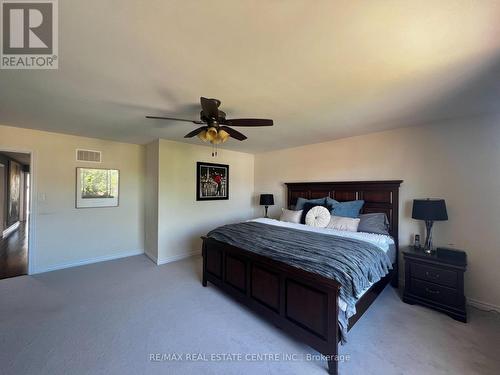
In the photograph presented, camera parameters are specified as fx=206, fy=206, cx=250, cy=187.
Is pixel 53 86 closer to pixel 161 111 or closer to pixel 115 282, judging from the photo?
pixel 161 111

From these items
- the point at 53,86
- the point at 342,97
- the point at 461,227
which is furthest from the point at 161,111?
the point at 461,227

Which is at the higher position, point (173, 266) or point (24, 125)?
point (24, 125)

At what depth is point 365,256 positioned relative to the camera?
6.97 feet

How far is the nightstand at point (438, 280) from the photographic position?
232cm

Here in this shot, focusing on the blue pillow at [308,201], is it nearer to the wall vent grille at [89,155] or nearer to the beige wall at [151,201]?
the beige wall at [151,201]

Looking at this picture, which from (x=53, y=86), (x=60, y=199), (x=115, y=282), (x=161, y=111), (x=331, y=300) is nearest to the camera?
(x=331, y=300)

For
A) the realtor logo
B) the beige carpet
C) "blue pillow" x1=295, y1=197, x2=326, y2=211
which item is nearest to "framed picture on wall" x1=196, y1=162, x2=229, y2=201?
"blue pillow" x1=295, y1=197, x2=326, y2=211

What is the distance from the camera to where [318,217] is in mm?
3439

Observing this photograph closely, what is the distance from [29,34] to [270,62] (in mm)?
1666

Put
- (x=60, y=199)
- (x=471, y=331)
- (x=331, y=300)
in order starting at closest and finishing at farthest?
(x=331, y=300)
(x=471, y=331)
(x=60, y=199)

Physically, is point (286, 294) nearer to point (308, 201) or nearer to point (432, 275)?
point (432, 275)

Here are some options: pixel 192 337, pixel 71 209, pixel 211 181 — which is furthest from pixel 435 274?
pixel 71 209

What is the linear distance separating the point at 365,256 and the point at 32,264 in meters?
4.97

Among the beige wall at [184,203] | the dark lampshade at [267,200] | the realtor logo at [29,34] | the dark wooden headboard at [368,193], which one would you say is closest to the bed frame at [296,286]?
the dark wooden headboard at [368,193]
